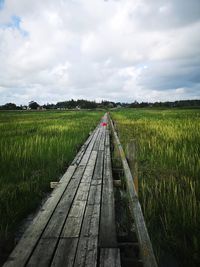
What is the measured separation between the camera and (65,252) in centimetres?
182

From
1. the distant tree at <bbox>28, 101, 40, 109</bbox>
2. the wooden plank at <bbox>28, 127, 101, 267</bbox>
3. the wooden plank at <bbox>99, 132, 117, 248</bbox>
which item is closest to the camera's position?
the wooden plank at <bbox>28, 127, 101, 267</bbox>

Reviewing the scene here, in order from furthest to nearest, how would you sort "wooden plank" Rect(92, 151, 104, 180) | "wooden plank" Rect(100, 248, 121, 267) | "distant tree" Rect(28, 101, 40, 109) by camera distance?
1. "distant tree" Rect(28, 101, 40, 109)
2. "wooden plank" Rect(92, 151, 104, 180)
3. "wooden plank" Rect(100, 248, 121, 267)

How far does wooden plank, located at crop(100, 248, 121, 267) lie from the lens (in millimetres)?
1645

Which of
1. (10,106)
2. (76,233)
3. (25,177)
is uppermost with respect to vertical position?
(10,106)

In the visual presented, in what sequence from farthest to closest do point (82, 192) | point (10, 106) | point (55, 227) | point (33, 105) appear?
point (33, 105) → point (10, 106) → point (82, 192) → point (55, 227)

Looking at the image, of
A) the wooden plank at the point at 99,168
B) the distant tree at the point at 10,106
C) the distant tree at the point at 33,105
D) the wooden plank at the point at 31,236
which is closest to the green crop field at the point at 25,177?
the wooden plank at the point at 31,236

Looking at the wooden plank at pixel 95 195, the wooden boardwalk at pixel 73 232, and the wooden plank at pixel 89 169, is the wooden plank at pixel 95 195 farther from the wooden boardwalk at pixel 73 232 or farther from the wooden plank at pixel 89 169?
the wooden plank at pixel 89 169

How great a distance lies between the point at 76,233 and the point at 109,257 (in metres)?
0.54

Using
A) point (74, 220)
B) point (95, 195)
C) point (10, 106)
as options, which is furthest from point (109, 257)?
point (10, 106)

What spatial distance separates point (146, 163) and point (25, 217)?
363cm

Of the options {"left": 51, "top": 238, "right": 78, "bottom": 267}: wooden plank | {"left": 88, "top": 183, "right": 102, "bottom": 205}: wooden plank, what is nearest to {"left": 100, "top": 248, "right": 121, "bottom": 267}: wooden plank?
{"left": 51, "top": 238, "right": 78, "bottom": 267}: wooden plank

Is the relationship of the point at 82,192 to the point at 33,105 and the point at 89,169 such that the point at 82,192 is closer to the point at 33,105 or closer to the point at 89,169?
the point at 89,169

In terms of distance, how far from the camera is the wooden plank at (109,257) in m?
1.64

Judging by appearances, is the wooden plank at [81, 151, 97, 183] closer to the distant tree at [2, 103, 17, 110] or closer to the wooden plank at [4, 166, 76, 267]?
the wooden plank at [4, 166, 76, 267]
